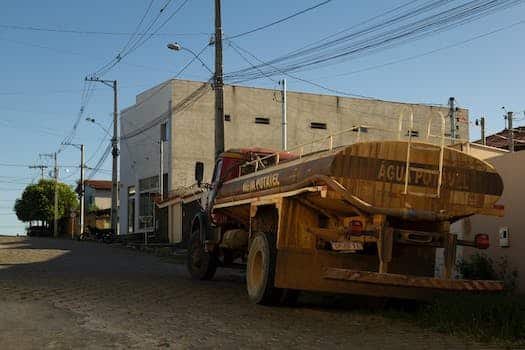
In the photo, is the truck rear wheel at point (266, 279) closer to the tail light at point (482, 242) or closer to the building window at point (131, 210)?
the tail light at point (482, 242)

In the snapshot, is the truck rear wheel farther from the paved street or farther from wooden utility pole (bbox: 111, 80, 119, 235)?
wooden utility pole (bbox: 111, 80, 119, 235)

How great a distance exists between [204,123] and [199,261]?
2525 cm

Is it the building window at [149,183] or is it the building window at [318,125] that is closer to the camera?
the building window at [149,183]

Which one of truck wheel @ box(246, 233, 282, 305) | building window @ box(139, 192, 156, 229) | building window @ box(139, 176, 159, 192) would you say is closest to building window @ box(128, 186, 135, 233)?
building window @ box(139, 192, 156, 229)

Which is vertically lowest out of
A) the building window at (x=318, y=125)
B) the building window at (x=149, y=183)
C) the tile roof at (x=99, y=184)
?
the building window at (x=149, y=183)

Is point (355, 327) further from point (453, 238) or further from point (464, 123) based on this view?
point (464, 123)

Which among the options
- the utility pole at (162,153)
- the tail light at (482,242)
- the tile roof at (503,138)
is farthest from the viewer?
the utility pole at (162,153)

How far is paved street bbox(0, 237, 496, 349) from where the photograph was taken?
24.3ft

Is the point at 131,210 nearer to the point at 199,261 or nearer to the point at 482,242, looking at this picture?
the point at 199,261

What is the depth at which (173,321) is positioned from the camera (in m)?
8.88

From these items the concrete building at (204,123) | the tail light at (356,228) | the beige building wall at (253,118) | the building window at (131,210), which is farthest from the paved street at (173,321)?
the building window at (131,210)

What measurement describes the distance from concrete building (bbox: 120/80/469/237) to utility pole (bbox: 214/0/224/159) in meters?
15.3

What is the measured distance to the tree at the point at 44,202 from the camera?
75.6 m

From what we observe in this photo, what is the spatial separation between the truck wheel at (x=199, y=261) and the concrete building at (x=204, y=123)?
2268cm
